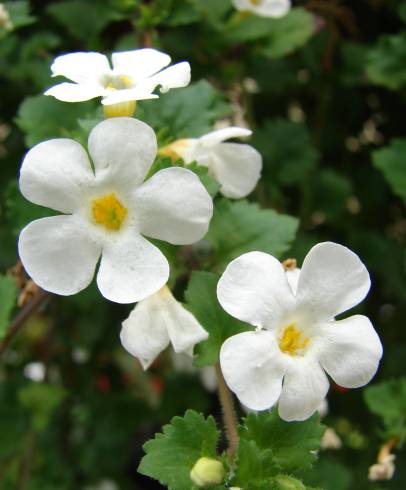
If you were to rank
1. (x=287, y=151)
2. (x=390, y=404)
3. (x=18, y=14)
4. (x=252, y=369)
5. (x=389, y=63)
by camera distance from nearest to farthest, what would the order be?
(x=252, y=369)
(x=390, y=404)
(x=18, y=14)
(x=389, y=63)
(x=287, y=151)

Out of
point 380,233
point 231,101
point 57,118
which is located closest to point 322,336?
point 57,118

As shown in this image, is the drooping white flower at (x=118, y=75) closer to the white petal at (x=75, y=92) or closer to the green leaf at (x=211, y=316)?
the white petal at (x=75, y=92)

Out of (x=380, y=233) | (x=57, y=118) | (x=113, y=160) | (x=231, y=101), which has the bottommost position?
(x=380, y=233)

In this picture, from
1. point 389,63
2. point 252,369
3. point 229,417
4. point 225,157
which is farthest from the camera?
point 389,63

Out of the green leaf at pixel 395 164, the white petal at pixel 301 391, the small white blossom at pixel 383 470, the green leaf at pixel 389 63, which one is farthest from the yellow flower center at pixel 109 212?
the green leaf at pixel 389 63

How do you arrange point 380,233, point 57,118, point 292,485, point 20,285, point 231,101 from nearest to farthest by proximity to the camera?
point 292,485
point 20,285
point 57,118
point 231,101
point 380,233

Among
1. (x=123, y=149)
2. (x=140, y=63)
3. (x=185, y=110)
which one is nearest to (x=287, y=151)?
(x=185, y=110)

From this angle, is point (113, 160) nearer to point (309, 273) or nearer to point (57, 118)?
point (309, 273)

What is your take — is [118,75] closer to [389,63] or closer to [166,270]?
[166,270]
